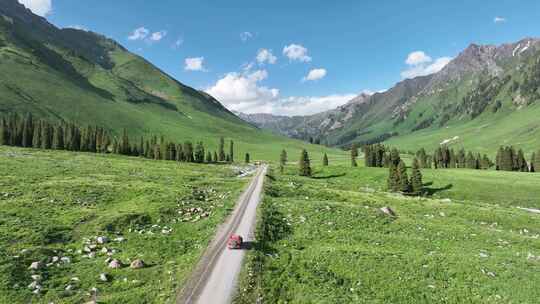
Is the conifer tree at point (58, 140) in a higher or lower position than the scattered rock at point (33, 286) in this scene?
higher

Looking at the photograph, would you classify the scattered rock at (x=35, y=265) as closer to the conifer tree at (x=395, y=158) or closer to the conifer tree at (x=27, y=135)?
the conifer tree at (x=395, y=158)

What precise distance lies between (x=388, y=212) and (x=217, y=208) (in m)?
22.4

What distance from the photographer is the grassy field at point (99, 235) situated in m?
18.7

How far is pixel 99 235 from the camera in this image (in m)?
26.7

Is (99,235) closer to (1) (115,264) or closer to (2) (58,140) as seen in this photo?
(1) (115,264)

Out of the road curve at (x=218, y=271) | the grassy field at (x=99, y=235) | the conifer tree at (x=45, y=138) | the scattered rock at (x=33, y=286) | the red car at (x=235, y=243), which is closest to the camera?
the road curve at (x=218, y=271)

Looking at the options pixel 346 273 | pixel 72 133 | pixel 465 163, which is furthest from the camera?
pixel 465 163

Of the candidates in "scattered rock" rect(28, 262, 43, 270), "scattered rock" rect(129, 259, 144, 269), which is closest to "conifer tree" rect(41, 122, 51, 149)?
"scattered rock" rect(28, 262, 43, 270)

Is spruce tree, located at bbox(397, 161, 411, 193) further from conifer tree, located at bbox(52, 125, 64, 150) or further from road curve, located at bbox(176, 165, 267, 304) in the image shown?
conifer tree, located at bbox(52, 125, 64, 150)

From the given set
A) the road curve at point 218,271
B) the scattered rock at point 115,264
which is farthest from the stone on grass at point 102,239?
the road curve at point 218,271

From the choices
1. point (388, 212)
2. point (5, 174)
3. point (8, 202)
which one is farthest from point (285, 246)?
point (5, 174)

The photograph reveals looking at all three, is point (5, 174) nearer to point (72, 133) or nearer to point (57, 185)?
point (57, 185)

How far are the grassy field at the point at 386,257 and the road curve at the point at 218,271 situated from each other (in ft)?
3.30

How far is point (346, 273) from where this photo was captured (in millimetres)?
21516
